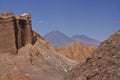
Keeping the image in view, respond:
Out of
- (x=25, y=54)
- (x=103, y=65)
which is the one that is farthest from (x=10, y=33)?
(x=103, y=65)

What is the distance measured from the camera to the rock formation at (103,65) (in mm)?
7234

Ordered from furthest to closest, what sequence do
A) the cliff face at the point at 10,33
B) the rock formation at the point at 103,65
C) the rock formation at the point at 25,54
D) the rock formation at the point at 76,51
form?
1. the rock formation at the point at 76,51
2. the cliff face at the point at 10,33
3. the rock formation at the point at 25,54
4. the rock formation at the point at 103,65

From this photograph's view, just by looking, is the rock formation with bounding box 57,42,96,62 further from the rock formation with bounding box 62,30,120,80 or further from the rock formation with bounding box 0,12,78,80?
the rock formation with bounding box 62,30,120,80

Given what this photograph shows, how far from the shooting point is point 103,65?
747 centimetres

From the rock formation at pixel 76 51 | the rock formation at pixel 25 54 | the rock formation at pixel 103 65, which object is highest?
the rock formation at pixel 103 65

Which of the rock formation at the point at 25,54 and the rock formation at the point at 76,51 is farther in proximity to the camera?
the rock formation at the point at 76,51

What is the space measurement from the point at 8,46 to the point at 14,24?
4.59m

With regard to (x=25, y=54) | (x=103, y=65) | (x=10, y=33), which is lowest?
(x=25, y=54)

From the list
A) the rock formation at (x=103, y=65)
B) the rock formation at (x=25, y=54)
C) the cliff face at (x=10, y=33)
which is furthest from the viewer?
the cliff face at (x=10, y=33)

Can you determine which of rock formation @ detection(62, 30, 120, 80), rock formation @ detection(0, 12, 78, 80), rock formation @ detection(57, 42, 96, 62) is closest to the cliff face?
rock formation @ detection(0, 12, 78, 80)

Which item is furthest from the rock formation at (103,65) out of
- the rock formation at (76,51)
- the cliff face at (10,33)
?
the rock formation at (76,51)

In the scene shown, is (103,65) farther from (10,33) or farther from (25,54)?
(10,33)

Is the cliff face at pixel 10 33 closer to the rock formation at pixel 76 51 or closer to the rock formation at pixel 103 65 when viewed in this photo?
the rock formation at pixel 76 51

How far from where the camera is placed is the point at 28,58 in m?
65.0
